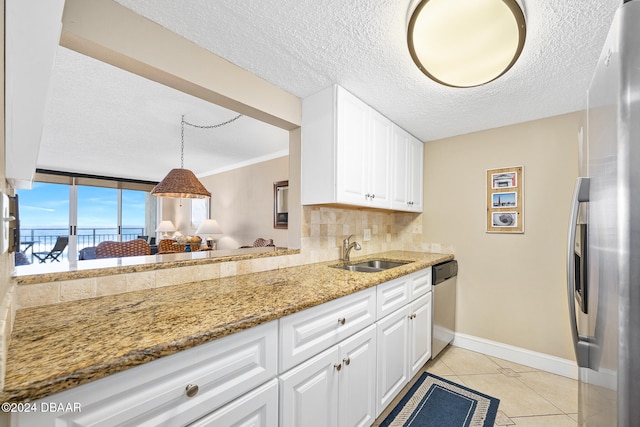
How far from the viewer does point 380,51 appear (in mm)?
1435

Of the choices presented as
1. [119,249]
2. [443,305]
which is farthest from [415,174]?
[119,249]

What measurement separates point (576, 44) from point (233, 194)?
499 centimetres

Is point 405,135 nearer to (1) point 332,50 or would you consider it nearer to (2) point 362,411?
(1) point 332,50

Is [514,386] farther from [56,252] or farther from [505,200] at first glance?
[56,252]

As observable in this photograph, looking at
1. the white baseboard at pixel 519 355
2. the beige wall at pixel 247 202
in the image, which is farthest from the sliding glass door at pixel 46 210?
the white baseboard at pixel 519 355

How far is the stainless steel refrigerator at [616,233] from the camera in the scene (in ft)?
1.99

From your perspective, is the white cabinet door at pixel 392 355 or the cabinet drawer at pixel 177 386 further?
the white cabinet door at pixel 392 355

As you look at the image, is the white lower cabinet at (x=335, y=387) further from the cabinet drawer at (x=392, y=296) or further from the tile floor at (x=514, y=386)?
the tile floor at (x=514, y=386)

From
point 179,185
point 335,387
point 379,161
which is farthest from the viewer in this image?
point 179,185

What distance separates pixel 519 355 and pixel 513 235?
1.02 m

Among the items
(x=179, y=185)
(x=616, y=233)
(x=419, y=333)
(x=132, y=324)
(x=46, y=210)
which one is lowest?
(x=419, y=333)

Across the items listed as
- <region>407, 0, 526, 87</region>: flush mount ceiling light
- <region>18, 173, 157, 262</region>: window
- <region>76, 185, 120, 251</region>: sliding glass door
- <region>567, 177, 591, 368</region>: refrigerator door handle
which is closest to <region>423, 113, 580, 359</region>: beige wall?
<region>407, 0, 526, 87</region>: flush mount ceiling light

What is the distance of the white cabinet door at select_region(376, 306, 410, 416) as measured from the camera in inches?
63.8

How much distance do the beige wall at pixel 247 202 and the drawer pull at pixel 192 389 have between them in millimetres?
3424
